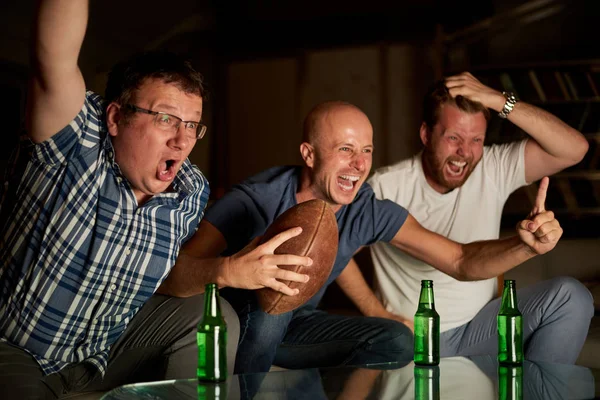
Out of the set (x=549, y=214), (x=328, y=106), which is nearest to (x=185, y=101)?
(x=328, y=106)

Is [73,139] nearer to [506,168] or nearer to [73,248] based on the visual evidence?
[73,248]

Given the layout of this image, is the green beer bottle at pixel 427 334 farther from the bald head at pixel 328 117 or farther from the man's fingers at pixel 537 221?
the bald head at pixel 328 117

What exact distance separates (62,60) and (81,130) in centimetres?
27

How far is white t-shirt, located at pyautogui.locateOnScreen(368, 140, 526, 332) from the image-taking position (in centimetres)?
262

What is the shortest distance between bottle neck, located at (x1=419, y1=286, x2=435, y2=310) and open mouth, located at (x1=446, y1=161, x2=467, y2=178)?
0.96 meters

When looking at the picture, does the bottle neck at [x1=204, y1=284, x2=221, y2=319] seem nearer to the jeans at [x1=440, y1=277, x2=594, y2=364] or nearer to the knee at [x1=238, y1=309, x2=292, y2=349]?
the knee at [x1=238, y1=309, x2=292, y2=349]

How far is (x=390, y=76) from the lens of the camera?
605 cm

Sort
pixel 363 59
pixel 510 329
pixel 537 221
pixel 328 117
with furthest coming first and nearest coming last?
pixel 363 59 < pixel 328 117 < pixel 537 221 < pixel 510 329

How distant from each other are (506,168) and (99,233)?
1.66 m

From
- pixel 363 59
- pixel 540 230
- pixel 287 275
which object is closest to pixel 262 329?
pixel 287 275

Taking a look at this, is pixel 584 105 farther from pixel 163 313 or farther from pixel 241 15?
pixel 163 313

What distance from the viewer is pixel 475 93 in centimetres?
269

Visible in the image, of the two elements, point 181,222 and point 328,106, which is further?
point 328,106

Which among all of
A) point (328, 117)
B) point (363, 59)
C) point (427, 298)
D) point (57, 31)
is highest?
point (363, 59)
